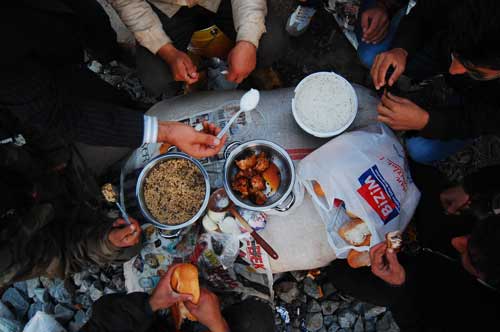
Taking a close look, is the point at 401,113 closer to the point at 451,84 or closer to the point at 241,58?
the point at 451,84

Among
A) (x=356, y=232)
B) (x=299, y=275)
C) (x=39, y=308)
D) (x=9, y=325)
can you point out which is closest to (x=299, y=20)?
(x=356, y=232)

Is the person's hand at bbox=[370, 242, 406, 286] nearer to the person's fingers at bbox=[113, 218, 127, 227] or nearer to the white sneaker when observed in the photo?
the person's fingers at bbox=[113, 218, 127, 227]

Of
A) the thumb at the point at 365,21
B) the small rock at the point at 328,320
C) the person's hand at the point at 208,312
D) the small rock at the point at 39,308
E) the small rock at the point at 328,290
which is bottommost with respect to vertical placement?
the small rock at the point at 328,320

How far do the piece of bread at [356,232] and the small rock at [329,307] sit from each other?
0.79 m

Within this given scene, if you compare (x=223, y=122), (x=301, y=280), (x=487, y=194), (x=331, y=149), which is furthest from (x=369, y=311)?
(x=223, y=122)

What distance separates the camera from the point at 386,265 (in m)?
1.71

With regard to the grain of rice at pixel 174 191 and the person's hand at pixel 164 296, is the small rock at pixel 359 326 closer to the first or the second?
the person's hand at pixel 164 296

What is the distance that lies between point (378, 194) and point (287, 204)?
40 cm

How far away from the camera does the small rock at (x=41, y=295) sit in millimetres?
2387

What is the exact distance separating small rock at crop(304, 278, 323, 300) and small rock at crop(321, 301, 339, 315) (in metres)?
0.06

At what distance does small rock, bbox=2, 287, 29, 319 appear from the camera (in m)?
2.39

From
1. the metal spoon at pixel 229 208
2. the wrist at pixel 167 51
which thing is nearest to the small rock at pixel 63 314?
the metal spoon at pixel 229 208

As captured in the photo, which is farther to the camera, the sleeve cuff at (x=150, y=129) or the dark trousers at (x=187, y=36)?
the dark trousers at (x=187, y=36)

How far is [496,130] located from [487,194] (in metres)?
0.30
